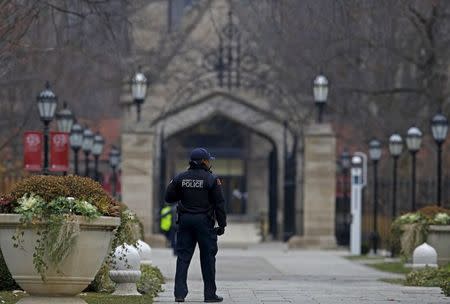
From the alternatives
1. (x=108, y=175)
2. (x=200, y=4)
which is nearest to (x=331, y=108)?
(x=108, y=175)

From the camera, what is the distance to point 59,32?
2573 cm

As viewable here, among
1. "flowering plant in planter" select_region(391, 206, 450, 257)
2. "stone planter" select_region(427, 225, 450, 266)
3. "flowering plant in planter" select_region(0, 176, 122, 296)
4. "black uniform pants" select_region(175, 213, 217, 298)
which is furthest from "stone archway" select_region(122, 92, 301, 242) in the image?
"flowering plant in planter" select_region(0, 176, 122, 296)

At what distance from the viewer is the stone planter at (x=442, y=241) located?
1038 inches

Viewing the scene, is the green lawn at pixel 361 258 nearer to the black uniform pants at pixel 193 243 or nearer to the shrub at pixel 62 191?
the black uniform pants at pixel 193 243

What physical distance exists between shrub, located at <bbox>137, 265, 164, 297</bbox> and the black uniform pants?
1.65 m

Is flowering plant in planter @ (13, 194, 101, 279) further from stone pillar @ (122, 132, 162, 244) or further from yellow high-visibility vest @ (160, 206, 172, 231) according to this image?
stone pillar @ (122, 132, 162, 244)

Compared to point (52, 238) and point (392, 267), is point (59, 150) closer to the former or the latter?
point (392, 267)

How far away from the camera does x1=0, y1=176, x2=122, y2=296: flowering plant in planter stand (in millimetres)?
13789

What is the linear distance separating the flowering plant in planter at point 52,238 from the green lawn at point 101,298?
5.46ft

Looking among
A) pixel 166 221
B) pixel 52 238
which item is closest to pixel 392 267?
pixel 166 221

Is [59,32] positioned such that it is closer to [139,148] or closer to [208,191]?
[208,191]

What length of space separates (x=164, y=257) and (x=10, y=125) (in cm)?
987

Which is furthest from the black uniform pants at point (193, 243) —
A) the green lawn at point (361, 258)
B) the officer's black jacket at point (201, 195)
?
the green lawn at point (361, 258)

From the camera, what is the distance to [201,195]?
16.6 m
